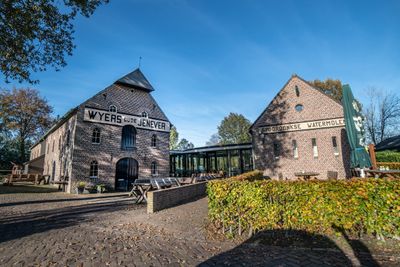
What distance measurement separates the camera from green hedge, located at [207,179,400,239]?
14.2ft

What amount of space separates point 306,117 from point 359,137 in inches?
346

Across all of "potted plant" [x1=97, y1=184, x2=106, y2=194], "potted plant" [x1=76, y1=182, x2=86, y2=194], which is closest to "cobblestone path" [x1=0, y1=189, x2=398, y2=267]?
"potted plant" [x1=76, y1=182, x2=86, y2=194]

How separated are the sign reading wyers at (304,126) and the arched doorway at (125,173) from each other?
12380mm

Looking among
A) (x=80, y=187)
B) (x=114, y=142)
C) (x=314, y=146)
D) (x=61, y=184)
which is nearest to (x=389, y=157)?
(x=314, y=146)

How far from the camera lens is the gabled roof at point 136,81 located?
66.7 ft

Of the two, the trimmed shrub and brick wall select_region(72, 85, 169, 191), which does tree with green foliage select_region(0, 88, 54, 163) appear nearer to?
brick wall select_region(72, 85, 169, 191)

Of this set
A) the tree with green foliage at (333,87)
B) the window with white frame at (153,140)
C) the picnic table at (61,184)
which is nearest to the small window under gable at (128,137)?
the window with white frame at (153,140)

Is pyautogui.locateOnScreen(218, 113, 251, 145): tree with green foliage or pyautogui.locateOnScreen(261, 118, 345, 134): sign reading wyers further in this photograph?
pyautogui.locateOnScreen(218, 113, 251, 145): tree with green foliage

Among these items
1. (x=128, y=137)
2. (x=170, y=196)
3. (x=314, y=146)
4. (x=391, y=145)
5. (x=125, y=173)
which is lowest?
(x=170, y=196)

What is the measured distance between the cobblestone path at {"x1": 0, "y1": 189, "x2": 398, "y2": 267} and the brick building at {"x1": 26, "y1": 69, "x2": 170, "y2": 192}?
957cm

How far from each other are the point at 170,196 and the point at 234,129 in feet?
174

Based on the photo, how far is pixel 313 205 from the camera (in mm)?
4734

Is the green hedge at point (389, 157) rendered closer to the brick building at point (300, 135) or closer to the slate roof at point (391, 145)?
the slate roof at point (391, 145)

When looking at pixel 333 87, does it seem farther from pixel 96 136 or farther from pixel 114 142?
pixel 96 136
